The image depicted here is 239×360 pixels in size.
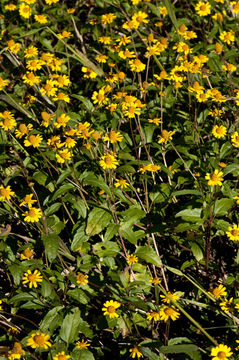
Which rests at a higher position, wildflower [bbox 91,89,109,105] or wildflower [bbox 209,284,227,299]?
wildflower [bbox 91,89,109,105]

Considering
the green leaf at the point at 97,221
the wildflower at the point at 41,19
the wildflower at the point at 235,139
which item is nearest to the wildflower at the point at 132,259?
the green leaf at the point at 97,221

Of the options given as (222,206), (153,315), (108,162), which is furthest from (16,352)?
(222,206)

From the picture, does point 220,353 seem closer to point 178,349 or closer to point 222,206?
point 178,349

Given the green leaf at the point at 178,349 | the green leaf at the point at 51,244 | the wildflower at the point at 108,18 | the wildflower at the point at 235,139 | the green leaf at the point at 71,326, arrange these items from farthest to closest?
the wildflower at the point at 108,18 → the wildflower at the point at 235,139 → the green leaf at the point at 51,244 → the green leaf at the point at 71,326 → the green leaf at the point at 178,349

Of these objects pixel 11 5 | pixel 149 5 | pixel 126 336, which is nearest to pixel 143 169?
pixel 126 336

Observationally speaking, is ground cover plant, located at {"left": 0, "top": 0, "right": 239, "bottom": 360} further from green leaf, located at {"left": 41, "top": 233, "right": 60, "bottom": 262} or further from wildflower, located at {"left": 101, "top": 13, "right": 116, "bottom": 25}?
wildflower, located at {"left": 101, "top": 13, "right": 116, "bottom": 25}

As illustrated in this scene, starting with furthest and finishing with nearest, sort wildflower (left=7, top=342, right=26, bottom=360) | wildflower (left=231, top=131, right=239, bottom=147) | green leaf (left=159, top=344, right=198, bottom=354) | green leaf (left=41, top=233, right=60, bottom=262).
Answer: wildflower (left=231, top=131, right=239, bottom=147) < green leaf (left=41, top=233, right=60, bottom=262) < wildflower (left=7, top=342, right=26, bottom=360) < green leaf (left=159, top=344, right=198, bottom=354)

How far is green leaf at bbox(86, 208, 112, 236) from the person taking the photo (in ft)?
8.59

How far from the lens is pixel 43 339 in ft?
7.34

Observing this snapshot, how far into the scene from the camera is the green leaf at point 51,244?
248 cm

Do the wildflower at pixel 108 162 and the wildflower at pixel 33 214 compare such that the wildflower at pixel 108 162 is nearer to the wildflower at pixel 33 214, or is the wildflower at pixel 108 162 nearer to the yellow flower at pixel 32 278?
the wildflower at pixel 33 214

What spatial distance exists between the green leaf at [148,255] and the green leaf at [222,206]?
1.57ft

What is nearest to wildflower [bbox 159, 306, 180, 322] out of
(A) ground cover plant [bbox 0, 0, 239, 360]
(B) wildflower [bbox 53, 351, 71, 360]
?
(A) ground cover plant [bbox 0, 0, 239, 360]

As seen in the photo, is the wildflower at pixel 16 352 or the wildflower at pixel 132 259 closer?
the wildflower at pixel 16 352
